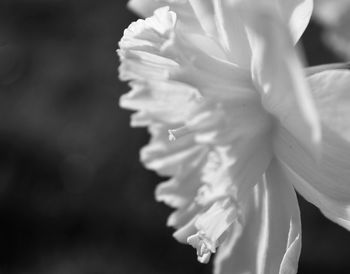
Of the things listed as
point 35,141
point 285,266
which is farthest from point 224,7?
point 35,141

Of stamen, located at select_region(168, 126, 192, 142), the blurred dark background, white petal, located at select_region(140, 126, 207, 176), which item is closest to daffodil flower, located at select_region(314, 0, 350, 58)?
white petal, located at select_region(140, 126, 207, 176)

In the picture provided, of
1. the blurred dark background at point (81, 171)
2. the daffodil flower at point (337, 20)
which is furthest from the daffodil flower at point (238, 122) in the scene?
the blurred dark background at point (81, 171)

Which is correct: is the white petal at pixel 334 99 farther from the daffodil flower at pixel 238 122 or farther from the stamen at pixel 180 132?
the stamen at pixel 180 132

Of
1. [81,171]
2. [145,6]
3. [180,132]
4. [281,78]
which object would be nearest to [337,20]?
[145,6]

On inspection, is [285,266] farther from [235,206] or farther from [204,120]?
[204,120]

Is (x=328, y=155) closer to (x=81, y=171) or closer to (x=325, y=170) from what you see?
(x=325, y=170)

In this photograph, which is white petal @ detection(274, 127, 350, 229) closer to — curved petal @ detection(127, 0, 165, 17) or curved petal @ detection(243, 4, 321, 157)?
curved petal @ detection(243, 4, 321, 157)
